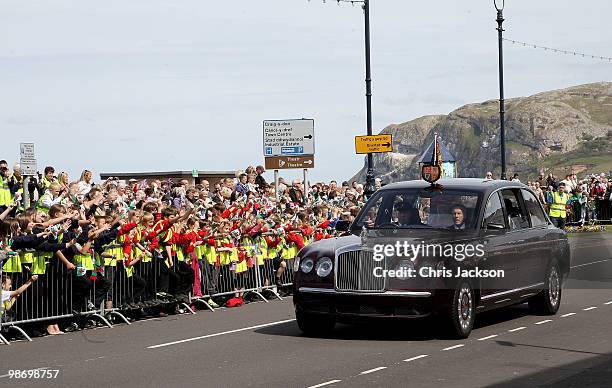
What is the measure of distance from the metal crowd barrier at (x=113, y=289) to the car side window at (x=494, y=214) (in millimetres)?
5195

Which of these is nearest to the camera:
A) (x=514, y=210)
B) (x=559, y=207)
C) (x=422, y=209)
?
(x=422, y=209)

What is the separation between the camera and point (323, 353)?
39.9 feet

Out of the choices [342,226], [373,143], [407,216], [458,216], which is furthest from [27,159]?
[373,143]

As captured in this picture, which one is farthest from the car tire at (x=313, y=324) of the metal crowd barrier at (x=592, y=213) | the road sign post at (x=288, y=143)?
the metal crowd barrier at (x=592, y=213)

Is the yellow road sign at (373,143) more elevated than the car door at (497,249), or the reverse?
the yellow road sign at (373,143)

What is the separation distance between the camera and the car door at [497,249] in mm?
13891

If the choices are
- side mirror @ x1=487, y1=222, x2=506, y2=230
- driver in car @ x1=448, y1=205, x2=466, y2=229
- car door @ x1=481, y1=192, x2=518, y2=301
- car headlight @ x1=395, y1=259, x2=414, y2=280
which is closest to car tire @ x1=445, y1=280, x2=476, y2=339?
car door @ x1=481, y1=192, x2=518, y2=301

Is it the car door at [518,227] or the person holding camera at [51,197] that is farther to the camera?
the person holding camera at [51,197]

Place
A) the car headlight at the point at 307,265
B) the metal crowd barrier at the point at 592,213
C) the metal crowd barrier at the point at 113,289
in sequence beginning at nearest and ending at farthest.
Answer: the car headlight at the point at 307,265, the metal crowd barrier at the point at 113,289, the metal crowd barrier at the point at 592,213

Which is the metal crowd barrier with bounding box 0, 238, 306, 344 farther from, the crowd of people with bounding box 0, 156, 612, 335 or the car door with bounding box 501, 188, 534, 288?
Answer: the car door with bounding box 501, 188, 534, 288

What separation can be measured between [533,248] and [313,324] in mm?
3487

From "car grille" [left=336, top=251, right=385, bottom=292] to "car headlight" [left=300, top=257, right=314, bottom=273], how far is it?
1.36 feet

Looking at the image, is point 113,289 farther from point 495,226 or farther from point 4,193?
point 495,226

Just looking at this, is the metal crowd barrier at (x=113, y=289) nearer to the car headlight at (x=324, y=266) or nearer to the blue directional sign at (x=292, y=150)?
the car headlight at (x=324, y=266)
